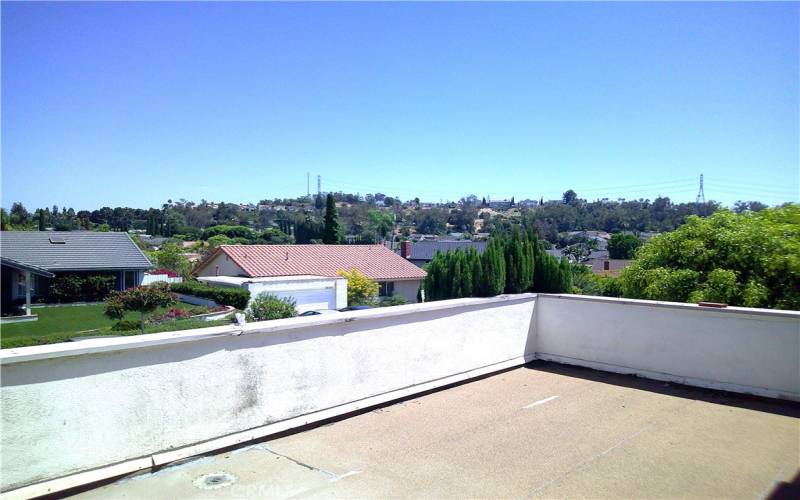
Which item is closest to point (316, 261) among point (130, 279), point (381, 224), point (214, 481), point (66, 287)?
point (130, 279)

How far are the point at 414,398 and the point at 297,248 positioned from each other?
123 feet

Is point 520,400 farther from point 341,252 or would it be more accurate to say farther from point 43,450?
point 341,252

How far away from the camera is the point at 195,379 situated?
5.08 meters

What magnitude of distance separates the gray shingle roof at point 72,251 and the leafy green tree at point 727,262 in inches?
1622

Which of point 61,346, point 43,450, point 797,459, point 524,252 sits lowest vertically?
point 797,459

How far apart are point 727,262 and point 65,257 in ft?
147

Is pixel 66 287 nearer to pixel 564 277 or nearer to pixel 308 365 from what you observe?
pixel 564 277

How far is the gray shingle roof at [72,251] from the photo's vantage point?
135 feet

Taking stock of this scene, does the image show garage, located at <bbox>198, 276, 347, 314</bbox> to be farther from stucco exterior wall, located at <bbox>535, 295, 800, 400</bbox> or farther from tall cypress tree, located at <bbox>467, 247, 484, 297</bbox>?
stucco exterior wall, located at <bbox>535, 295, 800, 400</bbox>

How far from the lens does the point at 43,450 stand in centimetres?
416

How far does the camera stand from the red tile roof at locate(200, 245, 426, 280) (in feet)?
128

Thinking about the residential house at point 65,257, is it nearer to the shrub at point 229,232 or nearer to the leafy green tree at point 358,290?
the leafy green tree at point 358,290

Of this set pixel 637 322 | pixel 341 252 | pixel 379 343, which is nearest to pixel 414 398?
pixel 379 343

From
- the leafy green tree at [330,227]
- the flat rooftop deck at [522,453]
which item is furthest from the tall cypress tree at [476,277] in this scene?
the leafy green tree at [330,227]
